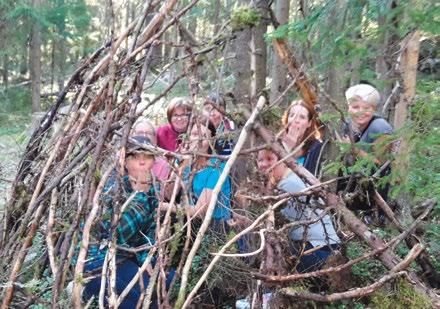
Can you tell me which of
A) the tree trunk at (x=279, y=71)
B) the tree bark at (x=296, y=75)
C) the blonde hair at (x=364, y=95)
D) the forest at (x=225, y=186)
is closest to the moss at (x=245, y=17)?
the forest at (x=225, y=186)

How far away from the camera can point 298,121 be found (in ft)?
14.7

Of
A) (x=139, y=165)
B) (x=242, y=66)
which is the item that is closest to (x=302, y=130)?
(x=242, y=66)

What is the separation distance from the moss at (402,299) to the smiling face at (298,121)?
1.88m

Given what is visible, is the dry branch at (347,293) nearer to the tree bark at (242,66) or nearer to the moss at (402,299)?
the moss at (402,299)

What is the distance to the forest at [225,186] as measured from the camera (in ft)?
9.52

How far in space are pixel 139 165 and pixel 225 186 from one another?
961 mm

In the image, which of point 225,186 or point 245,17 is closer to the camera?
point 245,17

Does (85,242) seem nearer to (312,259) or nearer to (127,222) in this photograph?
(127,222)

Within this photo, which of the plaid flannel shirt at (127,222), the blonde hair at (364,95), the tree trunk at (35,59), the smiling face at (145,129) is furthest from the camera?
the tree trunk at (35,59)

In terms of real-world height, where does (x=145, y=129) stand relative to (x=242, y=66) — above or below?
below

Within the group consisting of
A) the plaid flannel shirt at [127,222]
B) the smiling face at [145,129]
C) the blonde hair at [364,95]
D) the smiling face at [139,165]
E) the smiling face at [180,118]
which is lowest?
the plaid flannel shirt at [127,222]

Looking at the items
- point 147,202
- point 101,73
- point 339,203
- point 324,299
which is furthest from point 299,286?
point 101,73

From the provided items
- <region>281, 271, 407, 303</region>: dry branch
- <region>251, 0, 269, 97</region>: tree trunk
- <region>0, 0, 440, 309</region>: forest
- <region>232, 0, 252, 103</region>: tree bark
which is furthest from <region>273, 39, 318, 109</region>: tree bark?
<region>281, 271, 407, 303</region>: dry branch

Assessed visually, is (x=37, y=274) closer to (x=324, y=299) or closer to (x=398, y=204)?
(x=324, y=299)
